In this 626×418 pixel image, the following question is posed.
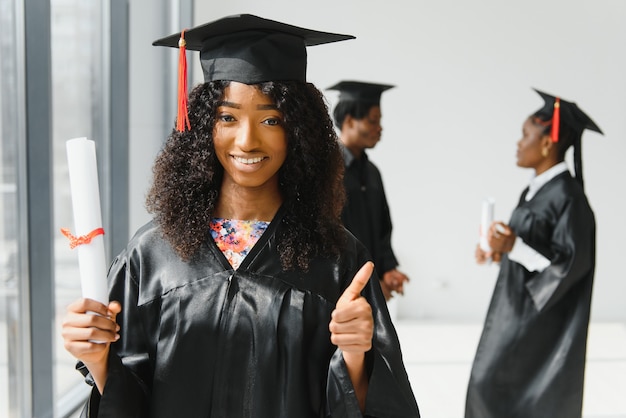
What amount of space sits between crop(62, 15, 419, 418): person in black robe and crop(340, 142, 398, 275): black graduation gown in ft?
7.49

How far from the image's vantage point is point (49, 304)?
2705 mm

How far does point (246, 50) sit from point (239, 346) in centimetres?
61

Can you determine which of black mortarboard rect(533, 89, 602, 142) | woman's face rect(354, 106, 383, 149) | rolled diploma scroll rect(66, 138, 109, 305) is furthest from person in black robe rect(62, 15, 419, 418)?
black mortarboard rect(533, 89, 602, 142)

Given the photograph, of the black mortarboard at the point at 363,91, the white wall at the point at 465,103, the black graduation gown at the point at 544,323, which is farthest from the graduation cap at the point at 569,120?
the white wall at the point at 465,103

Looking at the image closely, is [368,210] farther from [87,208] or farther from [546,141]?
[87,208]

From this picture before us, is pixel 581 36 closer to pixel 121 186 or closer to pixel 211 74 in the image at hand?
pixel 121 186

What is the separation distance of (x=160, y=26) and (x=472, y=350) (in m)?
3.52

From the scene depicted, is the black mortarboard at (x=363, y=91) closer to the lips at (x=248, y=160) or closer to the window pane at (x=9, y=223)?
the window pane at (x=9, y=223)

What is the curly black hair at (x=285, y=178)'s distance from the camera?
150cm

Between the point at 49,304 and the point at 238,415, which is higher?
the point at 238,415

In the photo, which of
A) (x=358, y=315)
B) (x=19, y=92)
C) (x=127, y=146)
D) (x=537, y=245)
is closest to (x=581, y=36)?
(x=537, y=245)

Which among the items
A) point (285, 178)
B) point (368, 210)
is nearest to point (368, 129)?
point (368, 210)

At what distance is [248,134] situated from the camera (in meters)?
1.44

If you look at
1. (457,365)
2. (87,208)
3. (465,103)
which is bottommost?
(457,365)
